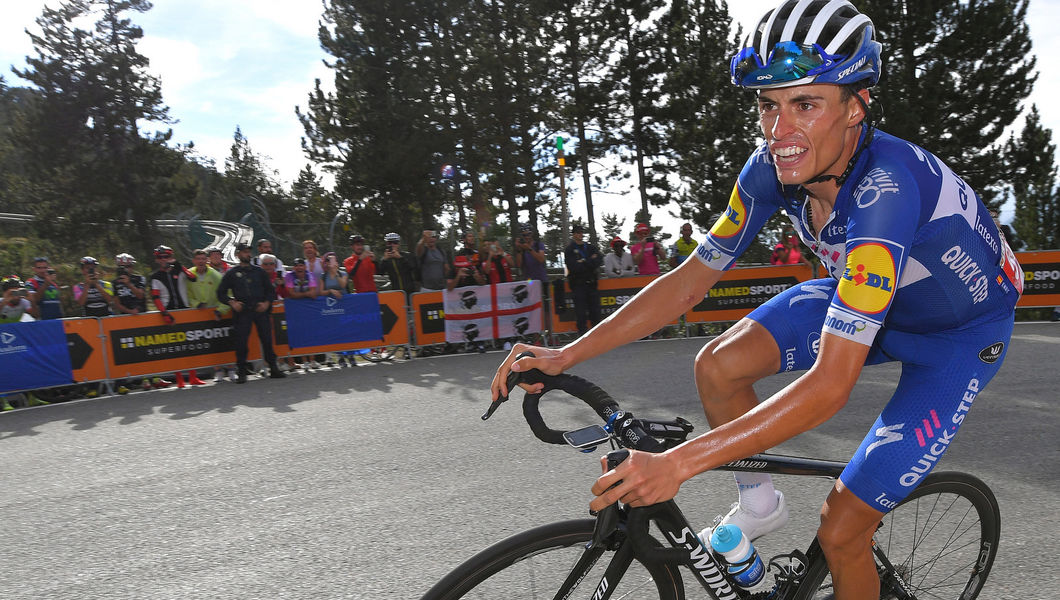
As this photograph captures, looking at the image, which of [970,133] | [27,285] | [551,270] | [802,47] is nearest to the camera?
[802,47]

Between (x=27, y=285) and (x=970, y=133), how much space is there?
24.5 m

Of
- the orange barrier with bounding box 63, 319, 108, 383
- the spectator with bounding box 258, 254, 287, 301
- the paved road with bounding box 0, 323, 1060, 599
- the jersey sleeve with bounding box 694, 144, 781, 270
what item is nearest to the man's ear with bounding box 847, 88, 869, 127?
the jersey sleeve with bounding box 694, 144, 781, 270

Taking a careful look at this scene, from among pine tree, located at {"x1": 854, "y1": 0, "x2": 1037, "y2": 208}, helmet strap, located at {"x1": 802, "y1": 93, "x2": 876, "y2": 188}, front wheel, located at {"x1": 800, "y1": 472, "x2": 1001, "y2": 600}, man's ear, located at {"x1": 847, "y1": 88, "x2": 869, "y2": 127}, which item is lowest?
front wheel, located at {"x1": 800, "y1": 472, "x2": 1001, "y2": 600}

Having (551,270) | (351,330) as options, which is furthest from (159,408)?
(551,270)

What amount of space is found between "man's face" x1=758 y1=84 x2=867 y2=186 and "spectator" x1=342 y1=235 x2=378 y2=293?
10257 mm

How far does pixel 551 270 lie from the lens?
28812mm

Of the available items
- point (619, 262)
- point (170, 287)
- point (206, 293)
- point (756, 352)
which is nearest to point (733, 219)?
point (756, 352)

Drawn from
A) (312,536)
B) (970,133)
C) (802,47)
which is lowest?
(312,536)

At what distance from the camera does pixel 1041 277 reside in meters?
11.7

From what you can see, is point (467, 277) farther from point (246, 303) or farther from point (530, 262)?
point (246, 303)

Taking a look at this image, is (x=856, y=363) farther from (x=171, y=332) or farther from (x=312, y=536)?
(x=171, y=332)

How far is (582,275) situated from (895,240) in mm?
10128

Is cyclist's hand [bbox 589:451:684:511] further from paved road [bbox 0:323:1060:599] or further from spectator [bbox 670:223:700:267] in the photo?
spectator [bbox 670:223:700:267]

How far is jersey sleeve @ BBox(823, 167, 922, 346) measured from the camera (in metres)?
1.73
